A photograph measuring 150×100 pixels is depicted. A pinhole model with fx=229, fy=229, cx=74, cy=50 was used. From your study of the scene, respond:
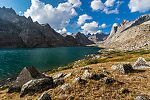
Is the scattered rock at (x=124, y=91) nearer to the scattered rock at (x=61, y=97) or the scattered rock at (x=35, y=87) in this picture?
the scattered rock at (x=61, y=97)

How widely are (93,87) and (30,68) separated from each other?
1157 cm

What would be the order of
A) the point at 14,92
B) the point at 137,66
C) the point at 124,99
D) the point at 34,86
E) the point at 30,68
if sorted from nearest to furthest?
the point at 124,99 → the point at 34,86 → the point at 14,92 → the point at 30,68 → the point at 137,66

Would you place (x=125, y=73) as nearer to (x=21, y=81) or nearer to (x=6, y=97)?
(x=21, y=81)

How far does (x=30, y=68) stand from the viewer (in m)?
33.0

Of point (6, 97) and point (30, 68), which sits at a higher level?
point (30, 68)

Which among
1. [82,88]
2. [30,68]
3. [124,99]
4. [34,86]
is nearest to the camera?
[124,99]

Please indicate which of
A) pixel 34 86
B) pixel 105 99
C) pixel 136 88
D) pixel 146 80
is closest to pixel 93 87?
pixel 105 99

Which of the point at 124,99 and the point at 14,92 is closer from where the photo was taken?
the point at 124,99

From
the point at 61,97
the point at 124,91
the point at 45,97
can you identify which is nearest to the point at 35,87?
the point at 45,97

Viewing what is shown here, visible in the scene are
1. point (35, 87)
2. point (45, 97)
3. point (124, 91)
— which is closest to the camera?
point (45, 97)

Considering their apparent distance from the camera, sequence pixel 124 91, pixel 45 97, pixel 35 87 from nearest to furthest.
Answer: pixel 45 97 < pixel 124 91 < pixel 35 87

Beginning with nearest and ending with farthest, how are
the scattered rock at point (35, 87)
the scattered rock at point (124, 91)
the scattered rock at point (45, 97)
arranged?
the scattered rock at point (45, 97) < the scattered rock at point (124, 91) < the scattered rock at point (35, 87)

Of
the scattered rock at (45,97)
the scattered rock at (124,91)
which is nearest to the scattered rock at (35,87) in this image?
the scattered rock at (45,97)

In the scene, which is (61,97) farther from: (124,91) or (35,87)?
(124,91)
